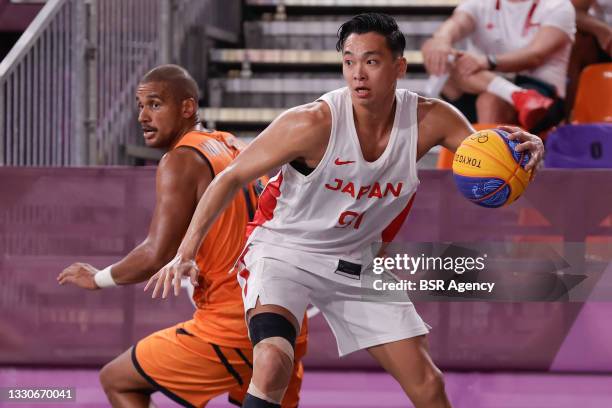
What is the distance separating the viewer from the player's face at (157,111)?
12.7ft

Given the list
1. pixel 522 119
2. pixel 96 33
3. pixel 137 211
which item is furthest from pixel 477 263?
pixel 96 33

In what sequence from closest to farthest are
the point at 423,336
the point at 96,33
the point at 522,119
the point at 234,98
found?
the point at 423,336, the point at 522,119, the point at 96,33, the point at 234,98

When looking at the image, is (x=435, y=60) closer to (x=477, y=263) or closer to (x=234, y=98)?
(x=477, y=263)

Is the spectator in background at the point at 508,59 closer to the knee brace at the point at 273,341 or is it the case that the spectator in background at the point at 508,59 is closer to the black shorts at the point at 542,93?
the black shorts at the point at 542,93

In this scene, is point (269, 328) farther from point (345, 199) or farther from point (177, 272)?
point (345, 199)

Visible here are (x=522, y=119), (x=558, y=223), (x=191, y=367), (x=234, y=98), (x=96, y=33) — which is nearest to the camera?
(x=191, y=367)

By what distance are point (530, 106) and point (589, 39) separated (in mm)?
1421

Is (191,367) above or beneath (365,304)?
beneath

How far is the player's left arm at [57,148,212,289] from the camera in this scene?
11.9 ft

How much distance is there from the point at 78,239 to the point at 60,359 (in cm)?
67

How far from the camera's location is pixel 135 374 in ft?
12.1

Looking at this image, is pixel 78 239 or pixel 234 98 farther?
pixel 234 98

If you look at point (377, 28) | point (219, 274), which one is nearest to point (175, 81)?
point (219, 274)

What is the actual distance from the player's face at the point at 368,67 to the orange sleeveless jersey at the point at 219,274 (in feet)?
2.03
